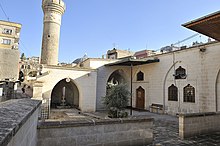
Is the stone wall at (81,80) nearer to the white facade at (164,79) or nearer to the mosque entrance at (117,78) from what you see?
the white facade at (164,79)

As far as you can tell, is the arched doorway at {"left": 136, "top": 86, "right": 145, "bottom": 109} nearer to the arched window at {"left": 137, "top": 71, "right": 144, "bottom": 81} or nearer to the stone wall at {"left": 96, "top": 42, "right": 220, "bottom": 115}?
the stone wall at {"left": 96, "top": 42, "right": 220, "bottom": 115}

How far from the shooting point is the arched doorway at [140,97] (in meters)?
14.5

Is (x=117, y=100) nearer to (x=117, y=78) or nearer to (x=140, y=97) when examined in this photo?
(x=140, y=97)

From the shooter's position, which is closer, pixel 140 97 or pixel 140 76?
pixel 140 97

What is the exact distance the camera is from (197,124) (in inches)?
225

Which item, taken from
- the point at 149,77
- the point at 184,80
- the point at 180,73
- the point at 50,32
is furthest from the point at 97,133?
the point at 50,32

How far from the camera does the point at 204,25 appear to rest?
17.4 ft

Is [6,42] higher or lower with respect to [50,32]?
higher

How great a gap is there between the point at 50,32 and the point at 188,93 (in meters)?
13.0

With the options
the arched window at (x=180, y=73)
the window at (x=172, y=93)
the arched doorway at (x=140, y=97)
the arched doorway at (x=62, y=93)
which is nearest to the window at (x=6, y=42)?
the arched doorway at (x=62, y=93)

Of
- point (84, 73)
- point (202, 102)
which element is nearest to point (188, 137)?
point (202, 102)

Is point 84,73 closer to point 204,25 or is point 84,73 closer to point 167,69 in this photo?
point 167,69

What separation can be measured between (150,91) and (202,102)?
14.8ft

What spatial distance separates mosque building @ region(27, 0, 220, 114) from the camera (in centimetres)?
935
